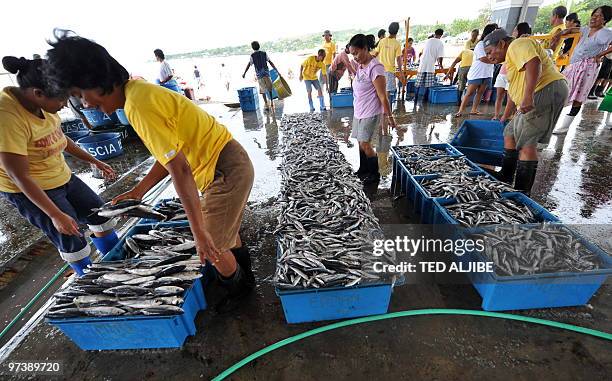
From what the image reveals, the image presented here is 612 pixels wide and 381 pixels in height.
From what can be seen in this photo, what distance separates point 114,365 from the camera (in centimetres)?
239

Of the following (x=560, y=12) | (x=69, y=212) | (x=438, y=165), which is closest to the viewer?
(x=69, y=212)

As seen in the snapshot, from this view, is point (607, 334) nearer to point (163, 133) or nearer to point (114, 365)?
point (163, 133)

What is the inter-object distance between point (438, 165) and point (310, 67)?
291 inches

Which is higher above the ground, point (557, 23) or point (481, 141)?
point (557, 23)

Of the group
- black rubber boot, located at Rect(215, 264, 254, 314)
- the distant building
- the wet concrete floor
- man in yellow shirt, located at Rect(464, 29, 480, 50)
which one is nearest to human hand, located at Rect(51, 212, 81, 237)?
the wet concrete floor

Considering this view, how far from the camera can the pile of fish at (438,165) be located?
4.17 metres

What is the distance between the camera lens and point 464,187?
357 centimetres

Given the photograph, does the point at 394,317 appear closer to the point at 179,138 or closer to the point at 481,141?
the point at 179,138

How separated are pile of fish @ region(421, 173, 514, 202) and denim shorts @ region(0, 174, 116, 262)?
390 centimetres

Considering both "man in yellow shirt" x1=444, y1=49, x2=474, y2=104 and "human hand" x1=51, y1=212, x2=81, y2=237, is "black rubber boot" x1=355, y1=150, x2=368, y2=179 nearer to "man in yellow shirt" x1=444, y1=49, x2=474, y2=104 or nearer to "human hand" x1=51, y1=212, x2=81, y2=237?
"human hand" x1=51, y1=212, x2=81, y2=237

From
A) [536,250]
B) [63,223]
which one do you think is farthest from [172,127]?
[536,250]

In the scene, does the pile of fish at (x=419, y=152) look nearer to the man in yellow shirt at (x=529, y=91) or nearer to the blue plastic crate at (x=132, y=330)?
the man in yellow shirt at (x=529, y=91)

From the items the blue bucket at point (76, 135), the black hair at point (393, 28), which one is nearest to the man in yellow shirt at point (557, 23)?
the black hair at point (393, 28)

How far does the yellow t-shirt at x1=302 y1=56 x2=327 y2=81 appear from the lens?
10117 mm
